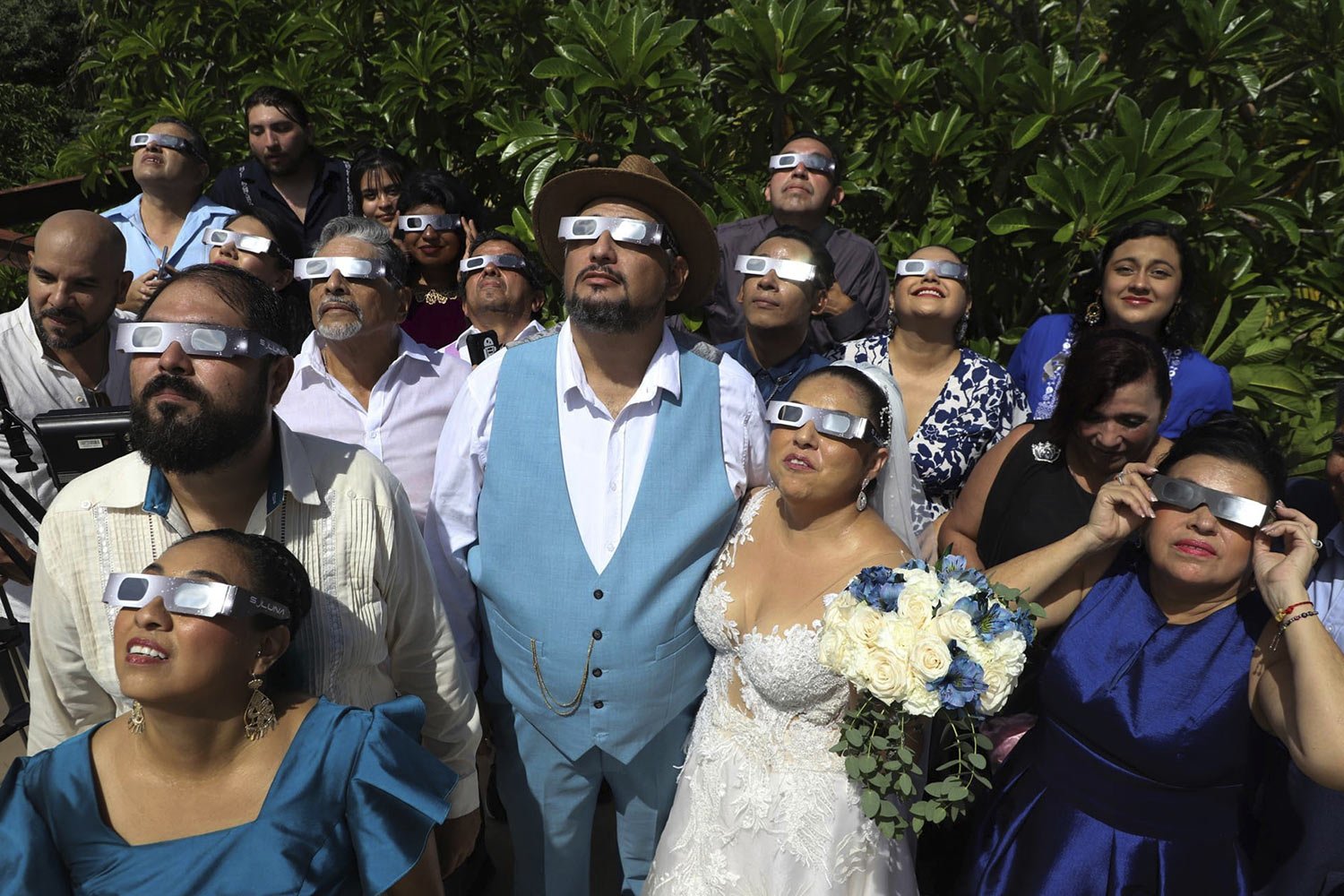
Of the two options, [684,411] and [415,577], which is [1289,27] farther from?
[415,577]

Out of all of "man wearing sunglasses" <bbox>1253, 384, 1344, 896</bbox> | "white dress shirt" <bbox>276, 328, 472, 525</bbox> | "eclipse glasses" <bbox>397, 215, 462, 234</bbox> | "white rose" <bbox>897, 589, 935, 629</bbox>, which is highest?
"eclipse glasses" <bbox>397, 215, 462, 234</bbox>

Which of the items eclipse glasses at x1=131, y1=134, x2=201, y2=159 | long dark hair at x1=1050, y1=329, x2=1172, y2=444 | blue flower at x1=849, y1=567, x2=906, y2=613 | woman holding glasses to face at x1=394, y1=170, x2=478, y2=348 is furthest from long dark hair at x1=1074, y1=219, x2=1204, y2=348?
eclipse glasses at x1=131, y1=134, x2=201, y2=159

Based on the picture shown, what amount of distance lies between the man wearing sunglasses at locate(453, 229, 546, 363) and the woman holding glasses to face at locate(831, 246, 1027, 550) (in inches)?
50.2

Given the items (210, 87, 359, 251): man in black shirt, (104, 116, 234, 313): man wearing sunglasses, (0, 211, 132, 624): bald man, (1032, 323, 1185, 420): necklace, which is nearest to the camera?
(0, 211, 132, 624): bald man

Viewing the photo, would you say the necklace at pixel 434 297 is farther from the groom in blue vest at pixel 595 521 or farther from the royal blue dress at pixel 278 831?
the royal blue dress at pixel 278 831

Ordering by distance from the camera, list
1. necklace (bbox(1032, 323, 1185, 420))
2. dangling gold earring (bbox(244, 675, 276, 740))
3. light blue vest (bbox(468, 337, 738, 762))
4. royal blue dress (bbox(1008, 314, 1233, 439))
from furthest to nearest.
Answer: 1. necklace (bbox(1032, 323, 1185, 420))
2. royal blue dress (bbox(1008, 314, 1233, 439))
3. light blue vest (bbox(468, 337, 738, 762))
4. dangling gold earring (bbox(244, 675, 276, 740))

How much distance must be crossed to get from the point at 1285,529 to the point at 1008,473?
81cm

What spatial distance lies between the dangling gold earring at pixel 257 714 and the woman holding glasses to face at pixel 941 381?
2.16m

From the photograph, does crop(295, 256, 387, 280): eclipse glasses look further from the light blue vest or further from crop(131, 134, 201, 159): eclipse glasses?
crop(131, 134, 201, 159): eclipse glasses

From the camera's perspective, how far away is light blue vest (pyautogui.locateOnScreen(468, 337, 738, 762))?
2648mm

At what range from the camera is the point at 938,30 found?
502 centimetres

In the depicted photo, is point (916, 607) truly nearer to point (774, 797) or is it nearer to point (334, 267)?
point (774, 797)

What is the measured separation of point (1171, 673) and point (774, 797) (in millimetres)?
928

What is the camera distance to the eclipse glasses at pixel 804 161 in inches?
166
